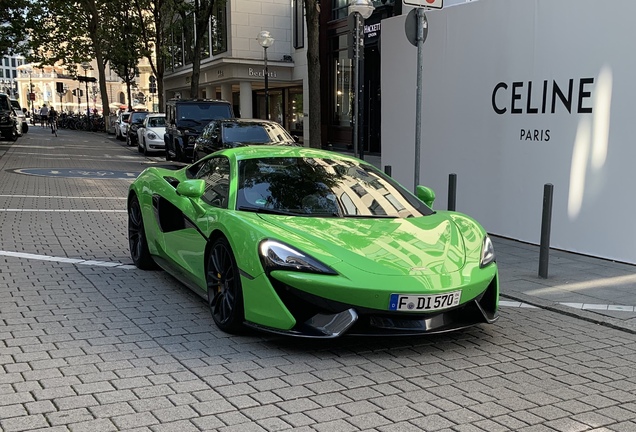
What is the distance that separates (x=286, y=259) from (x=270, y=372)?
72 centimetres

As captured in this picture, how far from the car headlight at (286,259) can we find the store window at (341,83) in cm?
2089

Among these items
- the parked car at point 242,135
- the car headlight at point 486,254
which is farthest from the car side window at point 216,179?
the parked car at point 242,135

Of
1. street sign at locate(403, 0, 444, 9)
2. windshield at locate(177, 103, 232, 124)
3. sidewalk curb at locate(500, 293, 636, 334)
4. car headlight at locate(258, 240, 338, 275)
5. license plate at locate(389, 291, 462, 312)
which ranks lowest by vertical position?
sidewalk curb at locate(500, 293, 636, 334)

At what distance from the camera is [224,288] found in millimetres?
4535

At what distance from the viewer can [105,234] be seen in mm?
8469

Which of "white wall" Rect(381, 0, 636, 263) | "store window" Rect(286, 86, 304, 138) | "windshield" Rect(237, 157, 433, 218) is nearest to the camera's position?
"windshield" Rect(237, 157, 433, 218)

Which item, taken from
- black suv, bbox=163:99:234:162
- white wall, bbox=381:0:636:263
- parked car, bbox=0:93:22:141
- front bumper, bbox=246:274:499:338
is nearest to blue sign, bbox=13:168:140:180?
black suv, bbox=163:99:234:162

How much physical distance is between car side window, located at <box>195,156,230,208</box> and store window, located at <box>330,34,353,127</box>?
19.2 metres

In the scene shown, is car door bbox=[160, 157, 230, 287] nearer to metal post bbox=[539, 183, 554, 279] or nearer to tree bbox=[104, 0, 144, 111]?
metal post bbox=[539, 183, 554, 279]

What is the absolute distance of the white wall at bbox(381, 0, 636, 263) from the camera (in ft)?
23.7

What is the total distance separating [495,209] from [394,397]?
19.4ft

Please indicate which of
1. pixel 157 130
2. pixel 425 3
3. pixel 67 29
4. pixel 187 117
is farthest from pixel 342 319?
pixel 67 29

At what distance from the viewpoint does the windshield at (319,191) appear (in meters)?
4.80

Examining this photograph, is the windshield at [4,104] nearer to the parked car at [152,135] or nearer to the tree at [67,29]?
the tree at [67,29]
